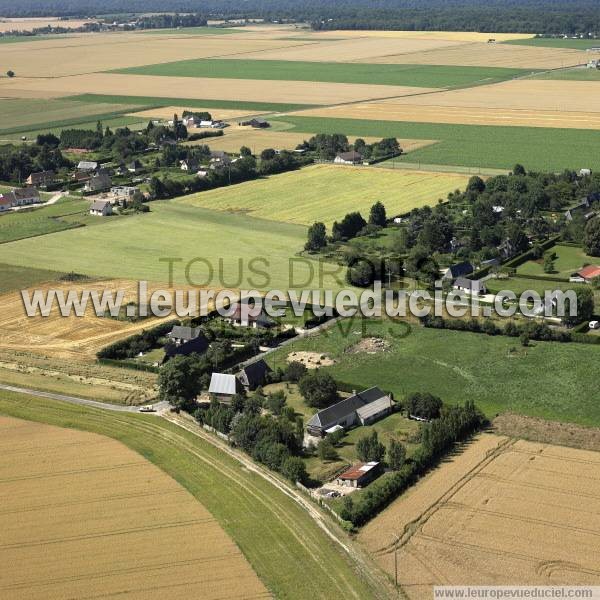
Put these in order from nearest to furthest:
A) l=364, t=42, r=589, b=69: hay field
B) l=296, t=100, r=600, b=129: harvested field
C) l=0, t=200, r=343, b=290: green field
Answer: l=0, t=200, r=343, b=290: green field
l=296, t=100, r=600, b=129: harvested field
l=364, t=42, r=589, b=69: hay field

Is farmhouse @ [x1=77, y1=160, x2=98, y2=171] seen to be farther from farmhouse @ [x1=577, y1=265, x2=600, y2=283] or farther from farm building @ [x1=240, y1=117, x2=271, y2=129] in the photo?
farmhouse @ [x1=577, y1=265, x2=600, y2=283]

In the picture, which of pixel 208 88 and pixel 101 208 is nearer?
pixel 101 208

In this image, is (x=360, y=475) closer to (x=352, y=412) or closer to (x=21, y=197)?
(x=352, y=412)

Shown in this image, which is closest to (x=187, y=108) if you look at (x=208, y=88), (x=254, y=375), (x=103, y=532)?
(x=208, y=88)

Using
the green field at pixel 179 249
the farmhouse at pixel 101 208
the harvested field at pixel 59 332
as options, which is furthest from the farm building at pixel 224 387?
the farmhouse at pixel 101 208

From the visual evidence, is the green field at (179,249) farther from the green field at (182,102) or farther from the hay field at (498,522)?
the green field at (182,102)

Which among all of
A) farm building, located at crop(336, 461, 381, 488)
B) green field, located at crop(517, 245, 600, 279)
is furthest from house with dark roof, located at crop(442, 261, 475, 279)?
farm building, located at crop(336, 461, 381, 488)

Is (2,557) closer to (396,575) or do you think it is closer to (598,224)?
(396,575)
